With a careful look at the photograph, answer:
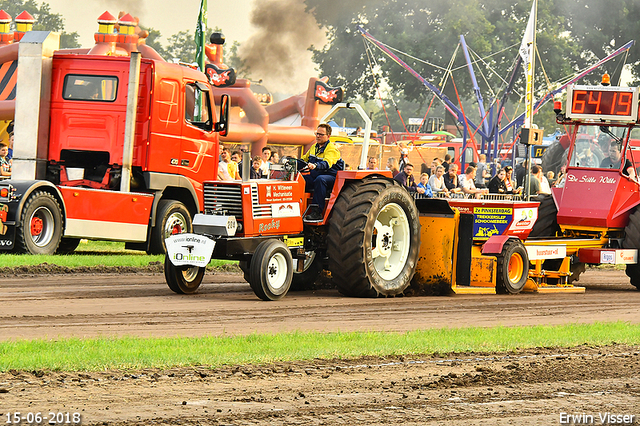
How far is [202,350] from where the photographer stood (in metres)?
7.57

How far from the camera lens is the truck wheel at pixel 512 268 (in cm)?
1314

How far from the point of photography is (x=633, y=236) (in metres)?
14.9

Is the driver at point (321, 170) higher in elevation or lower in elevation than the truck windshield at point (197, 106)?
lower

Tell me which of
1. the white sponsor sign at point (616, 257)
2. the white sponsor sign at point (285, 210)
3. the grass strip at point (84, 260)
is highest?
the white sponsor sign at point (285, 210)

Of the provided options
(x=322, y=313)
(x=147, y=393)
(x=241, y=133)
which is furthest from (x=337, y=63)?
(x=147, y=393)

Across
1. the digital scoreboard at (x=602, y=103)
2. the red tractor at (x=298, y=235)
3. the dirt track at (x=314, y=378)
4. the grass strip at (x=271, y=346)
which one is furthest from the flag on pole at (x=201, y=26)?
the grass strip at (x=271, y=346)

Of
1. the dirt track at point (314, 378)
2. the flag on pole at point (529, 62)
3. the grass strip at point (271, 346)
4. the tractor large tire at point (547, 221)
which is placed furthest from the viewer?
the flag on pole at point (529, 62)

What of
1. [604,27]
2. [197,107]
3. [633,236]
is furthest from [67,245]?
[604,27]

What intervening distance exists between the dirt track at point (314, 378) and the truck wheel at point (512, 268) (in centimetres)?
163

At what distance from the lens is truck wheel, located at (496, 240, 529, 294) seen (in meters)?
13.1

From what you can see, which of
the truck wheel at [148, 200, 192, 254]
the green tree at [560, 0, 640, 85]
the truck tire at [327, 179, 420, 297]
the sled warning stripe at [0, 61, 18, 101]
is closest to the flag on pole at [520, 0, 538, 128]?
the truck wheel at [148, 200, 192, 254]

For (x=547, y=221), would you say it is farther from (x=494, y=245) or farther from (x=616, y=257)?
(x=494, y=245)

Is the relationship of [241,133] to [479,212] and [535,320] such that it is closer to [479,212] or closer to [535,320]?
[479,212]

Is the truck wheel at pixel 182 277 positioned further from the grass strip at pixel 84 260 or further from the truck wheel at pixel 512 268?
the truck wheel at pixel 512 268
